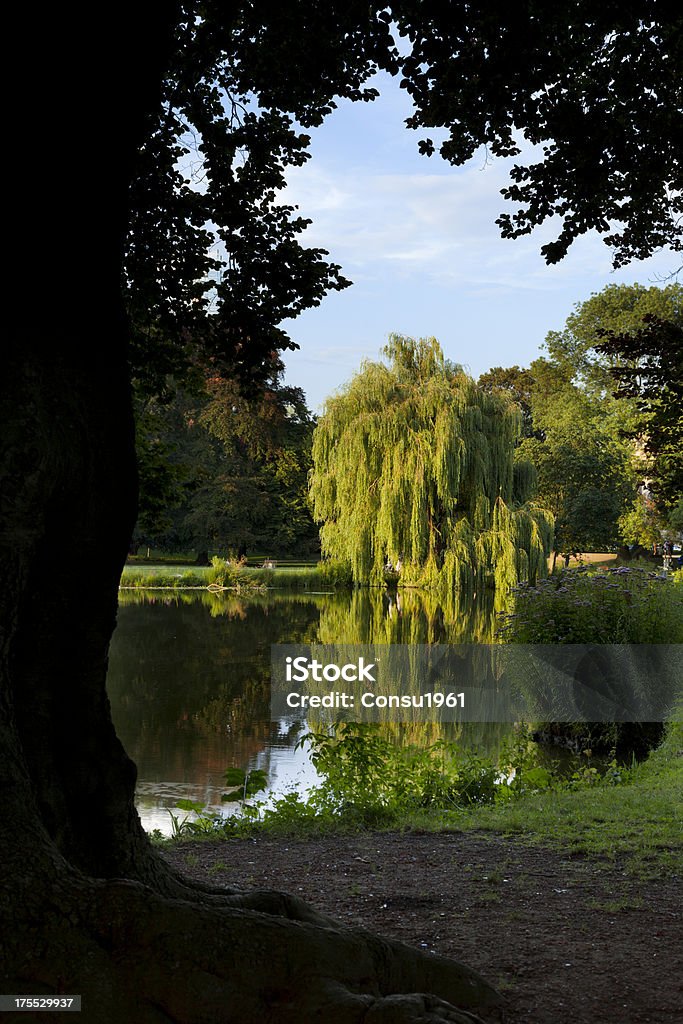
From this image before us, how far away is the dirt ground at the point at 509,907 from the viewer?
3.05 metres

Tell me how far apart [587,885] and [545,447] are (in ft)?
107

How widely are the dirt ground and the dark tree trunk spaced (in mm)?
490

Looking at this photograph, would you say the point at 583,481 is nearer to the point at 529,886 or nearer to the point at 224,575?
the point at 224,575

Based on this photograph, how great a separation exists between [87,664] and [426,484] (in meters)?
19.5

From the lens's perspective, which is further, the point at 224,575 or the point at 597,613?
the point at 224,575

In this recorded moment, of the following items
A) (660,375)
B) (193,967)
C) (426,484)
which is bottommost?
(193,967)

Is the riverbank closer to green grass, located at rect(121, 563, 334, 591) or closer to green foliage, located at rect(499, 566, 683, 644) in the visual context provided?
green foliage, located at rect(499, 566, 683, 644)

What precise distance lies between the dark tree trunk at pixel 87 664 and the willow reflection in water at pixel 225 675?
451 cm

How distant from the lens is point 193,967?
7.33ft

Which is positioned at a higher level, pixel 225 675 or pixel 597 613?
pixel 597 613

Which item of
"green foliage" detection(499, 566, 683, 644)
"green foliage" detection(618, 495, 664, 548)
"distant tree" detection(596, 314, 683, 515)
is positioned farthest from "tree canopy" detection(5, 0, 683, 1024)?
"green foliage" detection(618, 495, 664, 548)

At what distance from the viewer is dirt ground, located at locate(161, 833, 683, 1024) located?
305 centimetres

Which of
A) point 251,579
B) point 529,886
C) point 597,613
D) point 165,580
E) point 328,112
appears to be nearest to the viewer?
point 529,886

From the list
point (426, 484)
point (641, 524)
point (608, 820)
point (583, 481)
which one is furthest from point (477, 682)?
point (583, 481)
